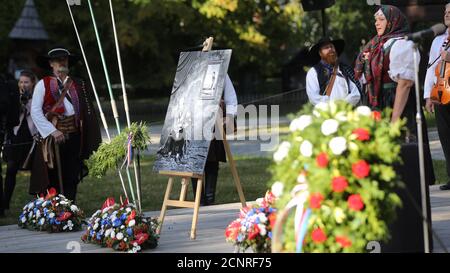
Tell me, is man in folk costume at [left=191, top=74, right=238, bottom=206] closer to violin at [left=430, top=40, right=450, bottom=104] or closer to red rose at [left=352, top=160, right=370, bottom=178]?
violin at [left=430, top=40, right=450, bottom=104]

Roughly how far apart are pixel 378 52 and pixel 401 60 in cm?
40

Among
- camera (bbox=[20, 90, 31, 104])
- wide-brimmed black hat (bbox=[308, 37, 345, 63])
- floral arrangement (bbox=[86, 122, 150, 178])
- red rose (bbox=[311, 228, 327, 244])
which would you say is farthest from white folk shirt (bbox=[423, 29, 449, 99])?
red rose (bbox=[311, 228, 327, 244])

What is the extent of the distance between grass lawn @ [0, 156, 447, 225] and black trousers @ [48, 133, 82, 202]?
65 centimetres

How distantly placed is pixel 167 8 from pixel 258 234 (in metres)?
27.1

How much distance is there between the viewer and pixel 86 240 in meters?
9.43

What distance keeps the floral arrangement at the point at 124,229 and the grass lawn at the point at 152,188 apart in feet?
10.2

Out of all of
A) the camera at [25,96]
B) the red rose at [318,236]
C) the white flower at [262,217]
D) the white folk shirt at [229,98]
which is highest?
the camera at [25,96]

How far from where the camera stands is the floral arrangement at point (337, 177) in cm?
571

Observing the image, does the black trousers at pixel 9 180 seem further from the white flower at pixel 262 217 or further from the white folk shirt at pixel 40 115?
the white flower at pixel 262 217

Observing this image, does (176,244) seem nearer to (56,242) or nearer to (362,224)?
(56,242)

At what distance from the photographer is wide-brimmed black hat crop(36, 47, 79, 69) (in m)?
11.4

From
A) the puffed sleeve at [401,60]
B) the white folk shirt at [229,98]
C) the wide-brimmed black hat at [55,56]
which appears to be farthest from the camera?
the wide-brimmed black hat at [55,56]

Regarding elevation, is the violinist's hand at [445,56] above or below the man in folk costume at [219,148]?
above

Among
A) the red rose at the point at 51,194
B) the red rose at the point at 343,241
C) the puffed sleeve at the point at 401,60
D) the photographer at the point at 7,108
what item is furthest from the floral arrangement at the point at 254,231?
the photographer at the point at 7,108
